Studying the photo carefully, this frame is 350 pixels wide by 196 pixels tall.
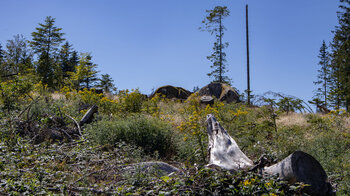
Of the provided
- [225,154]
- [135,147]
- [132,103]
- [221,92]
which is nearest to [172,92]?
[221,92]

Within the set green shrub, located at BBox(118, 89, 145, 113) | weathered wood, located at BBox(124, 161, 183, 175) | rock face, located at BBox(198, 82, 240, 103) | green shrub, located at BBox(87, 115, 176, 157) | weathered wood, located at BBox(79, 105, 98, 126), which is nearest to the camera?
weathered wood, located at BBox(124, 161, 183, 175)

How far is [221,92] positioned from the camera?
17812 mm

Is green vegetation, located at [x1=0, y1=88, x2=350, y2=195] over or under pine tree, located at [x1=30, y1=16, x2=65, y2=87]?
under

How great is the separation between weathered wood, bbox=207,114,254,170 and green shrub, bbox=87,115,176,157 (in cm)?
174

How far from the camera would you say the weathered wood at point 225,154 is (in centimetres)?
421

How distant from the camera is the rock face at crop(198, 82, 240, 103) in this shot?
17119 millimetres

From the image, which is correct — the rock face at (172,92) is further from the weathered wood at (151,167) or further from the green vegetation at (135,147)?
the weathered wood at (151,167)

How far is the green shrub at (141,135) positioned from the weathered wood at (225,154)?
68.7 inches

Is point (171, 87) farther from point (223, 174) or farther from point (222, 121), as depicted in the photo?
point (223, 174)

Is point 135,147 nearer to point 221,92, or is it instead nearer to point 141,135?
point 141,135

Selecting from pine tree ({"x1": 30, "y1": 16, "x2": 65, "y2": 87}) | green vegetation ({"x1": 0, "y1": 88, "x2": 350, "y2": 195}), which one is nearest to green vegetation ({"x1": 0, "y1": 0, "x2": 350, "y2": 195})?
green vegetation ({"x1": 0, "y1": 88, "x2": 350, "y2": 195})

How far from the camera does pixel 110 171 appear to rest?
4500 millimetres

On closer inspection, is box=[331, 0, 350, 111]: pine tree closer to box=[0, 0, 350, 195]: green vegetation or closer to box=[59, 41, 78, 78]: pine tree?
box=[0, 0, 350, 195]: green vegetation

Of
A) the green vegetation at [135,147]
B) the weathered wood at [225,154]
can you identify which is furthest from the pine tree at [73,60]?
the weathered wood at [225,154]
